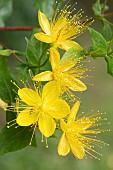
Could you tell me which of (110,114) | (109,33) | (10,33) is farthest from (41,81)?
(110,114)

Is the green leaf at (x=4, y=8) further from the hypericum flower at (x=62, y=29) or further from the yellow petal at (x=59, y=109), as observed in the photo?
the yellow petal at (x=59, y=109)

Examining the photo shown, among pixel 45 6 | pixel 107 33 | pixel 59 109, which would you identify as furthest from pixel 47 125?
pixel 45 6

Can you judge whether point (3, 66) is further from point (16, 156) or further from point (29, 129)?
point (16, 156)

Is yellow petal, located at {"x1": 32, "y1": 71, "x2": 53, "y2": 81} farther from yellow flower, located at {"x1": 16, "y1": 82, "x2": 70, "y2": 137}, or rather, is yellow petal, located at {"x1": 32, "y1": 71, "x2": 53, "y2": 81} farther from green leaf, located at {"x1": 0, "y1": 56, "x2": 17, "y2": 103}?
green leaf, located at {"x1": 0, "y1": 56, "x2": 17, "y2": 103}

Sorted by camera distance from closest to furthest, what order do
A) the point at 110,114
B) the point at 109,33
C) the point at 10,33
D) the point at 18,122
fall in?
the point at 18,122
the point at 109,33
the point at 10,33
the point at 110,114

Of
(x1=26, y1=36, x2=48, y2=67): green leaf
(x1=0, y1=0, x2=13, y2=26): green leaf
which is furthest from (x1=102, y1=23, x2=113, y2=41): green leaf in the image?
(x1=0, y1=0, x2=13, y2=26): green leaf

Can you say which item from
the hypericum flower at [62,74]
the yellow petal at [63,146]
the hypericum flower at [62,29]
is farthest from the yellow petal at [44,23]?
the yellow petal at [63,146]
